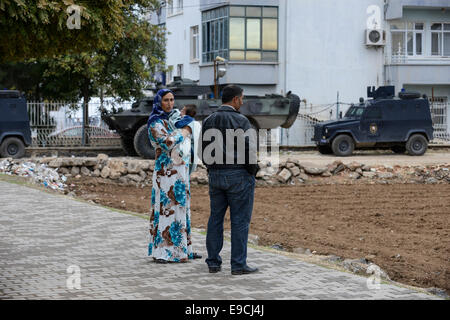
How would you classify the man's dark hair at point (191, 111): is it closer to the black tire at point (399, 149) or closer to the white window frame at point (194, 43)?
the black tire at point (399, 149)

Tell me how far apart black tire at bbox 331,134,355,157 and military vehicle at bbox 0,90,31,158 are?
1023 cm

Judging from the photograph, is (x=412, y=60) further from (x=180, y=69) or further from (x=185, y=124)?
(x=185, y=124)

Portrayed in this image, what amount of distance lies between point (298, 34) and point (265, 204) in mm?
20861

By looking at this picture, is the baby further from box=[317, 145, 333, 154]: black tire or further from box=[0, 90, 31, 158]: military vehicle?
box=[317, 145, 333, 154]: black tire

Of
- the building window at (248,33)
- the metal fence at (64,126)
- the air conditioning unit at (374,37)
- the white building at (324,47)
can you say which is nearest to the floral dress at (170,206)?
the metal fence at (64,126)

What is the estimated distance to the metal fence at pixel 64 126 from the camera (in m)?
29.0

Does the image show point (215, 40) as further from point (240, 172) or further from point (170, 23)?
point (240, 172)

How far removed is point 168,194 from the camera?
8.69 meters

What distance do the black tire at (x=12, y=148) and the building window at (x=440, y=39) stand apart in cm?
2231

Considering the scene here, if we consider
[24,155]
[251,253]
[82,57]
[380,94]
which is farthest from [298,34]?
[251,253]

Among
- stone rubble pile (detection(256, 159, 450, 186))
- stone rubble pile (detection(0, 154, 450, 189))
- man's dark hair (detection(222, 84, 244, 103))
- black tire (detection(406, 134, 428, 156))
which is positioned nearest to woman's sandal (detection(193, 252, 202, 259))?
man's dark hair (detection(222, 84, 244, 103))

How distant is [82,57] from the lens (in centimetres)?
2827

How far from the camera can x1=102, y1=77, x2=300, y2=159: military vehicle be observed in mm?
25109

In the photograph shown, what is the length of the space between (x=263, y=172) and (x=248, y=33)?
15.8 metres
